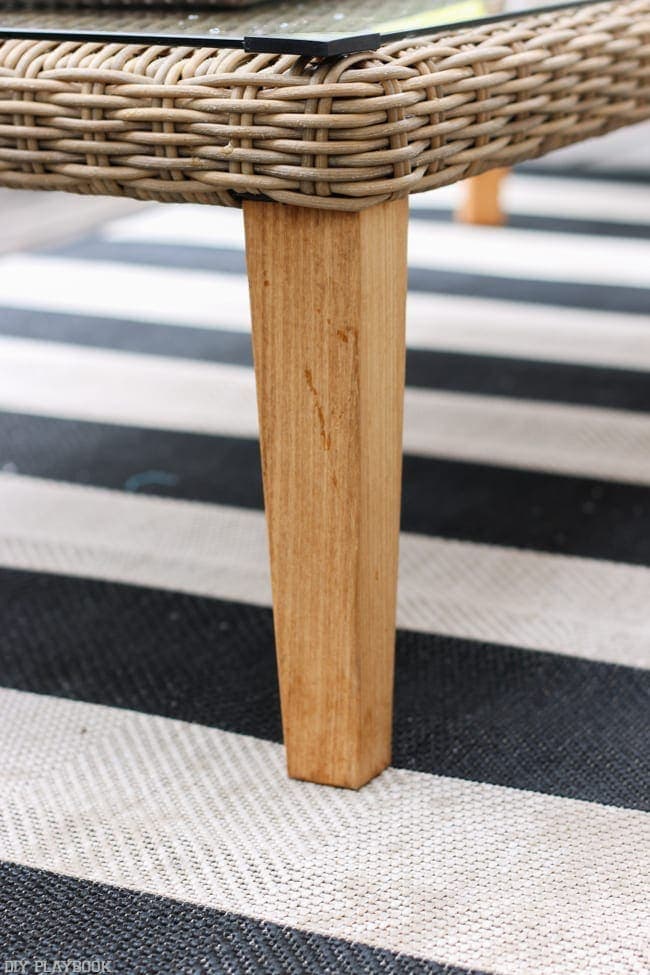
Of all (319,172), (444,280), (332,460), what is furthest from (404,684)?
(444,280)

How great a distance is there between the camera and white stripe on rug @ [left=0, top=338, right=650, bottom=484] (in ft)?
3.65

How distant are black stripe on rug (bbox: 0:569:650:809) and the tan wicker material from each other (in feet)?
0.97

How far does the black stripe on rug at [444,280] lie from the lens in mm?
1532

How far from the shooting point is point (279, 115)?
554 millimetres

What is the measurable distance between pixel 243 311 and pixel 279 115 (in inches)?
37.9

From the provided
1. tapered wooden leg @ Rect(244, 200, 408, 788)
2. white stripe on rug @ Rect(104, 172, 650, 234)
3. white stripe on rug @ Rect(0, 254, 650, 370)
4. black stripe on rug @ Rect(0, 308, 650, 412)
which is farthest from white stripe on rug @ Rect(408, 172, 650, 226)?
tapered wooden leg @ Rect(244, 200, 408, 788)

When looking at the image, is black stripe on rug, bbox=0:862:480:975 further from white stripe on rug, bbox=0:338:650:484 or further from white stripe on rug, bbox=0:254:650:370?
white stripe on rug, bbox=0:254:650:370

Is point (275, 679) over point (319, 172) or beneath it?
beneath

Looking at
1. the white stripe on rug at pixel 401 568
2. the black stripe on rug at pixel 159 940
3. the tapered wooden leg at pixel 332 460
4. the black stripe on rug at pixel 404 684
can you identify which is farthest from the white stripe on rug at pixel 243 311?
the black stripe on rug at pixel 159 940

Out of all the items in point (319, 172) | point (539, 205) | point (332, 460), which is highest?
point (319, 172)

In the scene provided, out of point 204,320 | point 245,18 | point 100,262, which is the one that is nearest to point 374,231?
point 245,18

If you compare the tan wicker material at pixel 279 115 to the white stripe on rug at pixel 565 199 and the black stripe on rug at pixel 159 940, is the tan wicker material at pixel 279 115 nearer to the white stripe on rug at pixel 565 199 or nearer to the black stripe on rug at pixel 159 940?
the black stripe on rug at pixel 159 940

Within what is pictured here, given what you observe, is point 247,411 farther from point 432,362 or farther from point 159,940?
point 159,940

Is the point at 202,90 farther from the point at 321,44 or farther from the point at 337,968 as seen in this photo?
the point at 337,968
